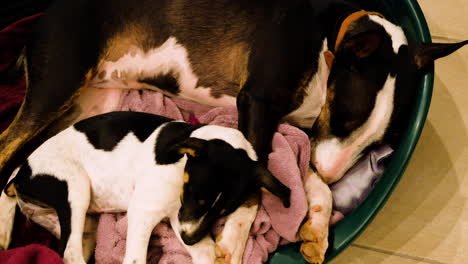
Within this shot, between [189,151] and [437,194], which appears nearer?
[189,151]

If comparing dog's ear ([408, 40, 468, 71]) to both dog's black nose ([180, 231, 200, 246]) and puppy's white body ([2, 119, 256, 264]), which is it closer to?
puppy's white body ([2, 119, 256, 264])

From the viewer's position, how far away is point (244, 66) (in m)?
2.12

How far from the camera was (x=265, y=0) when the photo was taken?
2098mm

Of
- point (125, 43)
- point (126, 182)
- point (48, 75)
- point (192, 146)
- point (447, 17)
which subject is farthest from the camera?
point (447, 17)

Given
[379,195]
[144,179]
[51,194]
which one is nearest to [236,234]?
[144,179]

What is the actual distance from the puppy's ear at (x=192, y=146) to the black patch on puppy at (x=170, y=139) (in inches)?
4.0

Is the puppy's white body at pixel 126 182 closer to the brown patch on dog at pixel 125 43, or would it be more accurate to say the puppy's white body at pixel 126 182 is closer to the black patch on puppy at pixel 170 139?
the black patch on puppy at pixel 170 139

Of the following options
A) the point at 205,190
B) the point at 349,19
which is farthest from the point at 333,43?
the point at 205,190

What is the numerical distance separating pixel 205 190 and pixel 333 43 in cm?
84

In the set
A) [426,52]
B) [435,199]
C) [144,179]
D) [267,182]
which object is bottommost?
[435,199]

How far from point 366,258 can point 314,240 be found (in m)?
0.43

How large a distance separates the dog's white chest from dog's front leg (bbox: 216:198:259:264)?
56 cm

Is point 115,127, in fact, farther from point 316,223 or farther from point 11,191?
point 316,223

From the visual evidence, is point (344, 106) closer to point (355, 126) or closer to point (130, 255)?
point (355, 126)
